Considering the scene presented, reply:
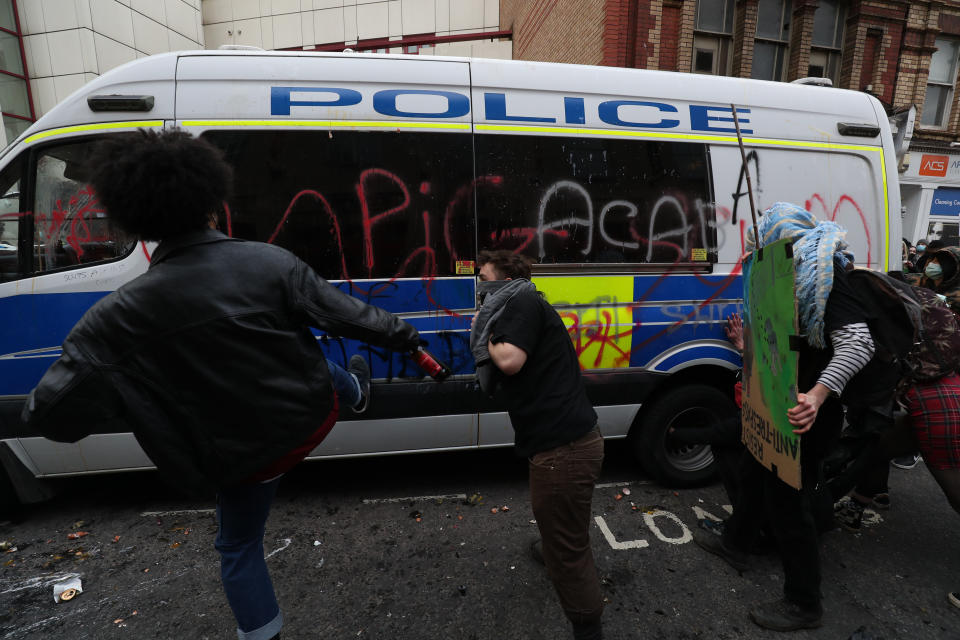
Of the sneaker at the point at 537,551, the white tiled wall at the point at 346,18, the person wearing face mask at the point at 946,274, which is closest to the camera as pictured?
the sneaker at the point at 537,551

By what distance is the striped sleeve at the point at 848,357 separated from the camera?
1.87 m

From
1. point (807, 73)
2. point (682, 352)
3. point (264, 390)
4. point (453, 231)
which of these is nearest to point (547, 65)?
point (453, 231)

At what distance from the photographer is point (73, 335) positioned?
1.40m

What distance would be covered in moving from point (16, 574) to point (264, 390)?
2.41 m

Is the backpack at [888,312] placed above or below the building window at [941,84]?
below

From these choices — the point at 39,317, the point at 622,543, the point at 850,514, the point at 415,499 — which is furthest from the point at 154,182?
the point at 850,514

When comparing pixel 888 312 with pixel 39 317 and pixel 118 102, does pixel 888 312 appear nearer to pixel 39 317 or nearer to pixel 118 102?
pixel 118 102

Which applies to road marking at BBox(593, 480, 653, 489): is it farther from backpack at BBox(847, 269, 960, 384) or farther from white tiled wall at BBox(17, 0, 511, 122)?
white tiled wall at BBox(17, 0, 511, 122)

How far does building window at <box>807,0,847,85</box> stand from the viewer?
9914 millimetres

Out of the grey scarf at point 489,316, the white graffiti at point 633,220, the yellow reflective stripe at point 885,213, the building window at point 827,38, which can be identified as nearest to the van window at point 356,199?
the white graffiti at point 633,220

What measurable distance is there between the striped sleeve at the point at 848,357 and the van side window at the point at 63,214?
11.3 ft

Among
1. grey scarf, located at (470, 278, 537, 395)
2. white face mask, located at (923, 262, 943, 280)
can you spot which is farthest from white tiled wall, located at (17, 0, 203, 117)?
white face mask, located at (923, 262, 943, 280)

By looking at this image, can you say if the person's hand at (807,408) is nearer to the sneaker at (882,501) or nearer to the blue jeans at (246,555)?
the blue jeans at (246,555)

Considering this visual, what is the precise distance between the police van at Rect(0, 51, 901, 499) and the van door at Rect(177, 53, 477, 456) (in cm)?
1
